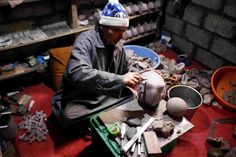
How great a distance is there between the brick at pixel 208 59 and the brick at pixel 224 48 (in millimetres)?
86

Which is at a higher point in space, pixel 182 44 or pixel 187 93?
pixel 182 44

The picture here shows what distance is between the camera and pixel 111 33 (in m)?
1.89

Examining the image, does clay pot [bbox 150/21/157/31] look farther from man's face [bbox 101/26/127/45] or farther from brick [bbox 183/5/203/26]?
man's face [bbox 101/26/127/45]

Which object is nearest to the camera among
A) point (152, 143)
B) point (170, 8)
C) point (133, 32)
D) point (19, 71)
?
point (152, 143)

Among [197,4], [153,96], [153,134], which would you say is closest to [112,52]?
[153,96]

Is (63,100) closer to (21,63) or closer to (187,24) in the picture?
(21,63)

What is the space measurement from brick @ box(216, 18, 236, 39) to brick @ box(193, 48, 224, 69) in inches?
13.9

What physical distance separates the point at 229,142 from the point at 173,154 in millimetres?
638

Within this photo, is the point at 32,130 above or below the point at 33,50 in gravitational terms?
below

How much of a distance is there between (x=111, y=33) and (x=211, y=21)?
6.24ft

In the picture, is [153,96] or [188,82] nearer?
[153,96]

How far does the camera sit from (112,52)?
84.0 inches

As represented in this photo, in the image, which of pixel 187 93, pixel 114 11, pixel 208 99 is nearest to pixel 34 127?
pixel 114 11

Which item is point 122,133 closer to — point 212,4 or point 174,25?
point 212,4
